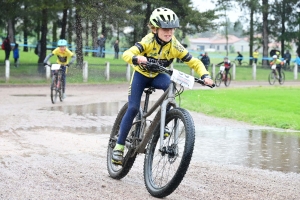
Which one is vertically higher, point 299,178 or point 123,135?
point 123,135

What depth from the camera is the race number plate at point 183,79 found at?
270 inches

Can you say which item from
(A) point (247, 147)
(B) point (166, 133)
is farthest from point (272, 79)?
(B) point (166, 133)

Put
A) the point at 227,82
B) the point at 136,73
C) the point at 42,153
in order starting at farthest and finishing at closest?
the point at 227,82 < the point at 42,153 < the point at 136,73

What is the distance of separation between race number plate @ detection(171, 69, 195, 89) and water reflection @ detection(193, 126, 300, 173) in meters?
2.79

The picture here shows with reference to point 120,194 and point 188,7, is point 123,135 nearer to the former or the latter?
point 120,194

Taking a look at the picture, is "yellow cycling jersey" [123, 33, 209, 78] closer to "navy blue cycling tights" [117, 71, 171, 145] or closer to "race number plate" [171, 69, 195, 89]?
"navy blue cycling tights" [117, 71, 171, 145]

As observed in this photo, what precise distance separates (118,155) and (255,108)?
12.1m

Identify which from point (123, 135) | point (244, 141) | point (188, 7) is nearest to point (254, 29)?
point (188, 7)

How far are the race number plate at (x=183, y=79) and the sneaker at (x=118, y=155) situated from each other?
1.41 meters

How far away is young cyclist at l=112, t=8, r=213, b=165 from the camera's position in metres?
7.20

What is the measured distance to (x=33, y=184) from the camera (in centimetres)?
739

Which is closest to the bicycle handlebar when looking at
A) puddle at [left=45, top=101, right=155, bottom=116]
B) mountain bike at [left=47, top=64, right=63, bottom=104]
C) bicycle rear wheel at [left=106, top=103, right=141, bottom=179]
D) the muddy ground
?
bicycle rear wheel at [left=106, top=103, right=141, bottom=179]

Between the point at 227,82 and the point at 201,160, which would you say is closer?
the point at 201,160

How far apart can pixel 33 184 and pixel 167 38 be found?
210cm
